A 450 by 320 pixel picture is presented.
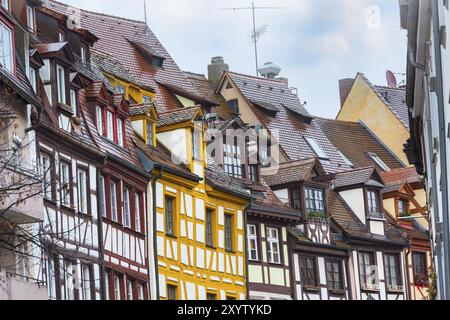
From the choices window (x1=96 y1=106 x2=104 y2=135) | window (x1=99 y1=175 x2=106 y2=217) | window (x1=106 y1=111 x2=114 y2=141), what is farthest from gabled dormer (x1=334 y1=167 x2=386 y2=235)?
window (x1=99 y1=175 x2=106 y2=217)

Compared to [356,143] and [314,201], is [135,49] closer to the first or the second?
[314,201]

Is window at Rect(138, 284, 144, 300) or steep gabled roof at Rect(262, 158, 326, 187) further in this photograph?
steep gabled roof at Rect(262, 158, 326, 187)

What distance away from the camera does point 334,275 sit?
184ft

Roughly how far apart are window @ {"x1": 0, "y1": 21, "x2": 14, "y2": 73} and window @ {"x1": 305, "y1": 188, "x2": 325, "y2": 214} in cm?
2180

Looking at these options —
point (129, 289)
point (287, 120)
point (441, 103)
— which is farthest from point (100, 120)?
point (441, 103)

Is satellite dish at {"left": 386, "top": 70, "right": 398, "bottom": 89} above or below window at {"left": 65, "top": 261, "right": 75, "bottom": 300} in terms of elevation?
above

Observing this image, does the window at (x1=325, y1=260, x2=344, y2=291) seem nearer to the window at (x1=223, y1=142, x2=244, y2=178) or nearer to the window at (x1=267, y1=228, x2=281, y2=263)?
the window at (x1=267, y1=228, x2=281, y2=263)

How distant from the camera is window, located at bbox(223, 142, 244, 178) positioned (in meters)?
52.8

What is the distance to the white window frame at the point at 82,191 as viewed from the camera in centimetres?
3994

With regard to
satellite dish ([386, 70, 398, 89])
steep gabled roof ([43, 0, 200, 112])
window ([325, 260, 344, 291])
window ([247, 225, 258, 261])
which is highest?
satellite dish ([386, 70, 398, 89])

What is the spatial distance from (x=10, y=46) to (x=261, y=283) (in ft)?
60.8

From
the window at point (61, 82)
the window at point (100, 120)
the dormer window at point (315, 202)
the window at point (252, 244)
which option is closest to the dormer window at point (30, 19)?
the window at point (61, 82)

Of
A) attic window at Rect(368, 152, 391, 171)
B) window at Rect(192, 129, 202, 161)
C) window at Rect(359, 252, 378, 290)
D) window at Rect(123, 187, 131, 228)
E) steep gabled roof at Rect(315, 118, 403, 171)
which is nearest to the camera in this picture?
window at Rect(123, 187, 131, 228)

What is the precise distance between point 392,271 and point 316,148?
239 inches
